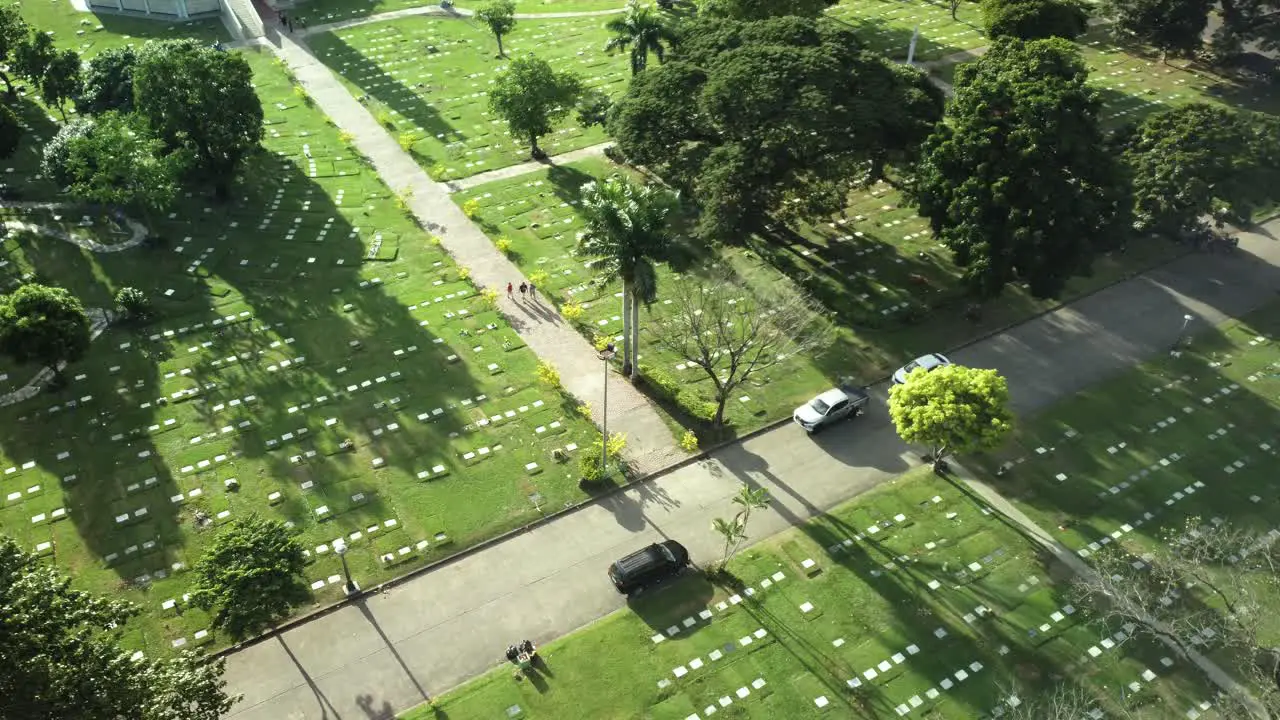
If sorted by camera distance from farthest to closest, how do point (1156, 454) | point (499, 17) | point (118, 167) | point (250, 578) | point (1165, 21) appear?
1. point (499, 17)
2. point (1165, 21)
3. point (118, 167)
4. point (1156, 454)
5. point (250, 578)

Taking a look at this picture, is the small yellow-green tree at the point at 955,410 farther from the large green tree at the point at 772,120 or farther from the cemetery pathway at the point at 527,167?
the cemetery pathway at the point at 527,167

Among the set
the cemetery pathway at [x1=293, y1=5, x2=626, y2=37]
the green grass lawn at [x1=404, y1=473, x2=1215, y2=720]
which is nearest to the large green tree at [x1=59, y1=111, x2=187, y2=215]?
the cemetery pathway at [x1=293, y1=5, x2=626, y2=37]

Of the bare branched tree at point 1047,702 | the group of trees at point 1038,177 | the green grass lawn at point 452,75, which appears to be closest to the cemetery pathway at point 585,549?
the group of trees at point 1038,177

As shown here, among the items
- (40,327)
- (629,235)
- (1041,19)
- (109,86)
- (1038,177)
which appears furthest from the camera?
(1041,19)

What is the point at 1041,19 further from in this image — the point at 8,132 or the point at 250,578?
the point at 8,132

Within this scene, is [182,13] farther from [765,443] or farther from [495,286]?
[765,443]

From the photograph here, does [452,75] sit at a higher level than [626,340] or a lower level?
higher

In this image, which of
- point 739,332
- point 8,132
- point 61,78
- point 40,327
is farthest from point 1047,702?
point 61,78

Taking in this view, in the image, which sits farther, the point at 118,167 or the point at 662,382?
the point at 118,167
